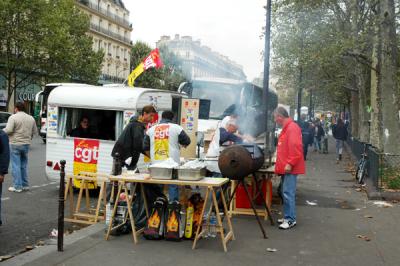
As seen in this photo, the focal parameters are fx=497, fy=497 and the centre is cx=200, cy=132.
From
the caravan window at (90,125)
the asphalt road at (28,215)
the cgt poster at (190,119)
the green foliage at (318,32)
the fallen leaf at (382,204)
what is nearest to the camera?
the asphalt road at (28,215)

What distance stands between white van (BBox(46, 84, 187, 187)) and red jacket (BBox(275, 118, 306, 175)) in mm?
3504

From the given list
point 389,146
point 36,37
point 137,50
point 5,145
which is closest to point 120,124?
point 5,145

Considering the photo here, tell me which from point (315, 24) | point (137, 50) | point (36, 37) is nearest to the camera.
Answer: point (315, 24)

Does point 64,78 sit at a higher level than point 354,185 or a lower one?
higher

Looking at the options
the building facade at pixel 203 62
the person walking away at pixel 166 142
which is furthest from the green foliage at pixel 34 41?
the person walking away at pixel 166 142

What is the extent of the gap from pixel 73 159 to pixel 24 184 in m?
1.33

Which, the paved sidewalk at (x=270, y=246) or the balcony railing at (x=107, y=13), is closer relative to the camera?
the paved sidewalk at (x=270, y=246)

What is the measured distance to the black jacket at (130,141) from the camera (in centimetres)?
814

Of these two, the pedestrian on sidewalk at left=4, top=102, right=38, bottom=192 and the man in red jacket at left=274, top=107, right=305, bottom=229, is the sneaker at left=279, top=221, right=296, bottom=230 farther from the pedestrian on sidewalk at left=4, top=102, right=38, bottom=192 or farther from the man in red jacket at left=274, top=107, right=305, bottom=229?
the pedestrian on sidewalk at left=4, top=102, right=38, bottom=192

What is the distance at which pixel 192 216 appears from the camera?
21.8 feet

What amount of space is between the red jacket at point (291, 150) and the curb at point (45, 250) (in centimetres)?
291

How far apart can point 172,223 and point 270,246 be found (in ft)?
4.38

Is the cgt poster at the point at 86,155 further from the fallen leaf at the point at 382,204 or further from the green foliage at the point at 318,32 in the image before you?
the green foliage at the point at 318,32

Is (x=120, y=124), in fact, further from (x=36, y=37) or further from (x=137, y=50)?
(x=137, y=50)
